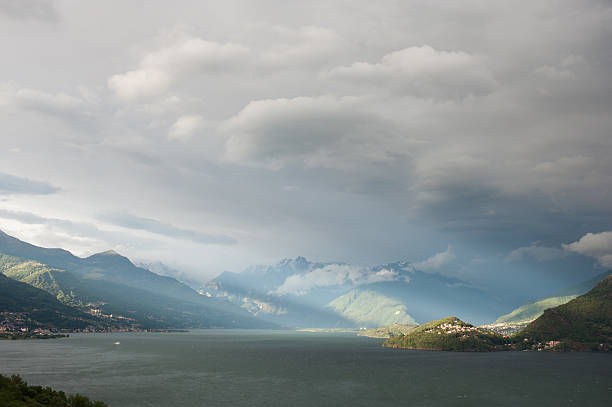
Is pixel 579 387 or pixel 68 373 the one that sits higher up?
pixel 579 387

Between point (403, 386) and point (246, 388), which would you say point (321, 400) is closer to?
point (246, 388)

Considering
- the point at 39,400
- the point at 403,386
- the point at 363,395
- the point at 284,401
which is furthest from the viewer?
the point at 403,386

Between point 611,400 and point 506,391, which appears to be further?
point 506,391

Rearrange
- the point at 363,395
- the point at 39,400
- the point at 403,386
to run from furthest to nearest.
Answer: the point at 403,386 → the point at 363,395 → the point at 39,400

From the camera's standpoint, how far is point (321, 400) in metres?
152

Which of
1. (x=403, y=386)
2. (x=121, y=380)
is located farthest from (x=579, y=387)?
(x=121, y=380)

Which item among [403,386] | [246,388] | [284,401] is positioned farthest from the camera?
[403,386]

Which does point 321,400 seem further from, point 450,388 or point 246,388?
point 450,388

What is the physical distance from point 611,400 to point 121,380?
197474mm

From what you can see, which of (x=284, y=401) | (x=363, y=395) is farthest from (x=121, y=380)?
(x=363, y=395)

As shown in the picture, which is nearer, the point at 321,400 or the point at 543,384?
the point at 321,400

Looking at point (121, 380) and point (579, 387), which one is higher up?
point (579, 387)

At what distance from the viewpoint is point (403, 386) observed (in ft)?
608

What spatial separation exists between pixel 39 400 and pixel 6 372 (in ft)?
365
